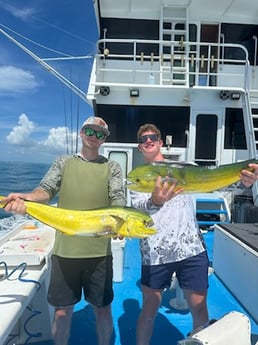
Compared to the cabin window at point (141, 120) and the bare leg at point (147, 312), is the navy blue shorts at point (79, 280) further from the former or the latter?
the cabin window at point (141, 120)

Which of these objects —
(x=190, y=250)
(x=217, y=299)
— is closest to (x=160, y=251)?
(x=190, y=250)

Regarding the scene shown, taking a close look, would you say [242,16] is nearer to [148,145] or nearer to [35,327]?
[148,145]

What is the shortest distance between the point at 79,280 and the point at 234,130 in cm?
749

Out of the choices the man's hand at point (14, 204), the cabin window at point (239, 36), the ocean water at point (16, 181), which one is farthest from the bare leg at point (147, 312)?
the cabin window at point (239, 36)

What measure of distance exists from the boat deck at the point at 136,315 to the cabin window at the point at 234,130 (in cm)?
501

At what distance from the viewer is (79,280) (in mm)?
2482

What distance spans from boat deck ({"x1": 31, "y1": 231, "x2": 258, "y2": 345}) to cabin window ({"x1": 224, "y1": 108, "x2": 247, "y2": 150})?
5.01 m

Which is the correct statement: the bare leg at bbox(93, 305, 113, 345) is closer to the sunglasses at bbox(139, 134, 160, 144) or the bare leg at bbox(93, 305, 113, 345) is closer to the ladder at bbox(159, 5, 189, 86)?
the sunglasses at bbox(139, 134, 160, 144)

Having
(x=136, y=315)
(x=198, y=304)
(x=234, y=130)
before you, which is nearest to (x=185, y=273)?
(x=198, y=304)

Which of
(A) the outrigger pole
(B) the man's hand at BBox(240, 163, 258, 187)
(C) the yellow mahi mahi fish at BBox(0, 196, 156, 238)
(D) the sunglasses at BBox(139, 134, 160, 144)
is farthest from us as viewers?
(A) the outrigger pole

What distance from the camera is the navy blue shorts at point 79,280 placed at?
2428 millimetres

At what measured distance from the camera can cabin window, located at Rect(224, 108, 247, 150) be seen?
8.97 meters

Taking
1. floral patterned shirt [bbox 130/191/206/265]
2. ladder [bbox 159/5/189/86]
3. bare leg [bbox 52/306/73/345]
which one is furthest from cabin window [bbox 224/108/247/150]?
bare leg [bbox 52/306/73/345]

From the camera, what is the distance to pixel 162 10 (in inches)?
364
